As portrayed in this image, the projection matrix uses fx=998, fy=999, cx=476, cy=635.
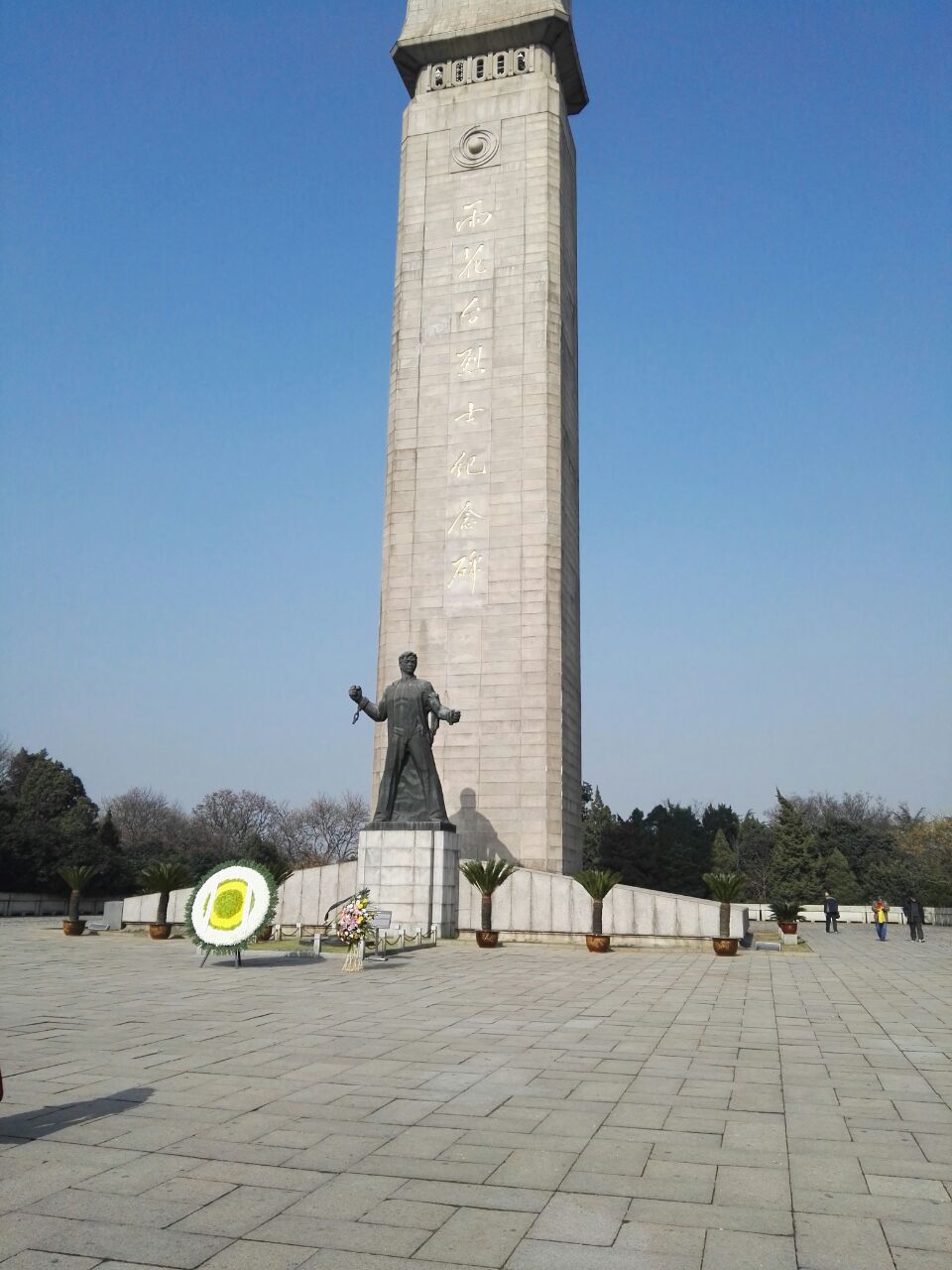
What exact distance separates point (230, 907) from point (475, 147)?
96.1 feet

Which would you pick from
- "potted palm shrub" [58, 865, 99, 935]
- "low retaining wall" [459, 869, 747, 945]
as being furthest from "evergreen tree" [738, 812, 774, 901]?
"potted palm shrub" [58, 865, 99, 935]

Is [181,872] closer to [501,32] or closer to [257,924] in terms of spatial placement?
[257,924]

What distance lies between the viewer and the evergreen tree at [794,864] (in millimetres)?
51625

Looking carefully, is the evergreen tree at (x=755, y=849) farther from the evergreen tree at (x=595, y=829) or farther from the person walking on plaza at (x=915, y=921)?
the person walking on plaza at (x=915, y=921)

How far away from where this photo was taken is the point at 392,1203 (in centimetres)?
490

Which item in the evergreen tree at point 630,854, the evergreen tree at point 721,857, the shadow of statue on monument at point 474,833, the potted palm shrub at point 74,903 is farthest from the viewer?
the evergreen tree at point 721,857

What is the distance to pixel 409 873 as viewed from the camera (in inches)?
878

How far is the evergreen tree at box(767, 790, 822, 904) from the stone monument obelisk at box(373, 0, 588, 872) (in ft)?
77.9

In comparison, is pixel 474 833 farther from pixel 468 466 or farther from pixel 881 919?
pixel 881 919

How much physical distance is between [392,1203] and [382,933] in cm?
1686

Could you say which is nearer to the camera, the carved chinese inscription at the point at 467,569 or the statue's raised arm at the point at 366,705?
the statue's raised arm at the point at 366,705

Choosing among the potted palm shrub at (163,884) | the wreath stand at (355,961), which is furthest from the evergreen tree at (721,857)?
the wreath stand at (355,961)

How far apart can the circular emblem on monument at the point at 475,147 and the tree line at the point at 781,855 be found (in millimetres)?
30509

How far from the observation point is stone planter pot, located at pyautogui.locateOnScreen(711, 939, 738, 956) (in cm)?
2111
